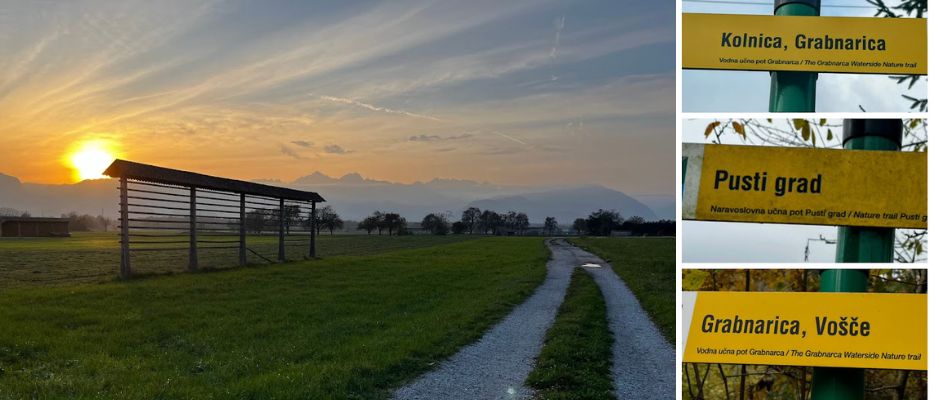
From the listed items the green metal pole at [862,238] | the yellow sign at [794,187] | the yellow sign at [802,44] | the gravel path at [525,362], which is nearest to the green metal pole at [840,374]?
the green metal pole at [862,238]

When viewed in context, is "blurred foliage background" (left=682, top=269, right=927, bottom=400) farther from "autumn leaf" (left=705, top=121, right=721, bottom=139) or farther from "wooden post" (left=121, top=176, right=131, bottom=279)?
"wooden post" (left=121, top=176, right=131, bottom=279)

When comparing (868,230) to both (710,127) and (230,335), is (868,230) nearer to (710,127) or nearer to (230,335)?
(710,127)

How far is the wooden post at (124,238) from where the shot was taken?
17.4 metres

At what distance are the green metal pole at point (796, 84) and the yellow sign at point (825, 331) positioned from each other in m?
0.88

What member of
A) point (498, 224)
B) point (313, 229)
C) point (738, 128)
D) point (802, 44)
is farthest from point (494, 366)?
point (498, 224)

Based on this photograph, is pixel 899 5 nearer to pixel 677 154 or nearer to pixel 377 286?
pixel 677 154

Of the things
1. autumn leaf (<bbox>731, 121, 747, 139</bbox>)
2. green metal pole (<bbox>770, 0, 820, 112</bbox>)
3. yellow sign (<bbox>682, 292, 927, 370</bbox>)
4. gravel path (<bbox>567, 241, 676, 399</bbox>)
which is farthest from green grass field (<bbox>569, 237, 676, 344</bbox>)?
autumn leaf (<bbox>731, 121, 747, 139</bbox>)

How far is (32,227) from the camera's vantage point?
61688 millimetres

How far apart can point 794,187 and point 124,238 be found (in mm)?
18832

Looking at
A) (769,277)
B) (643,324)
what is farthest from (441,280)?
(769,277)

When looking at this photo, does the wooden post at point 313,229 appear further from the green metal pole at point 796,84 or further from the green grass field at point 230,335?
the green metal pole at point 796,84

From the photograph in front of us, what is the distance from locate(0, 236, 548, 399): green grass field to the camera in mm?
7121

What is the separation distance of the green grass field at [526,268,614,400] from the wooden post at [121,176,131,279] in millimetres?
12516

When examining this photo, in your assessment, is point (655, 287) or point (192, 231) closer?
point (655, 287)
